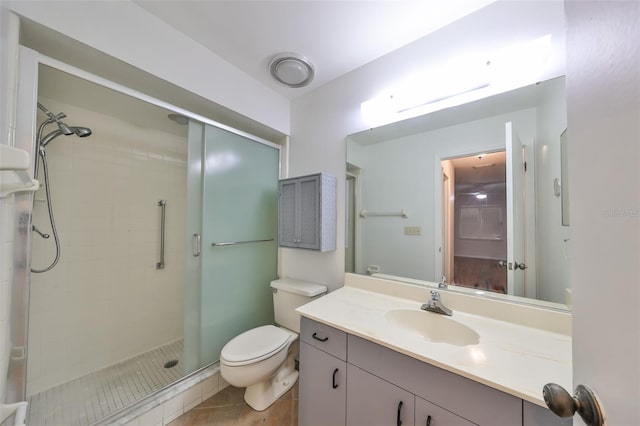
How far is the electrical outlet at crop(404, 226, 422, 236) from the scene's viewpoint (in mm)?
1346

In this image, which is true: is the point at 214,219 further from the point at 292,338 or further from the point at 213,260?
the point at 292,338

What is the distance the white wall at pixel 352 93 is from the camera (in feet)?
3.42

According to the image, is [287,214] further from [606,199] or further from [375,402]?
[606,199]

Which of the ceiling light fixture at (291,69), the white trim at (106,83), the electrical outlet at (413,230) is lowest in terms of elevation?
the electrical outlet at (413,230)

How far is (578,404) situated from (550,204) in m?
0.93

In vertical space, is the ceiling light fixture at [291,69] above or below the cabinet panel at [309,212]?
above

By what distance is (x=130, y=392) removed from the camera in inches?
58.6

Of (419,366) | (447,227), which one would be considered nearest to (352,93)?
(447,227)

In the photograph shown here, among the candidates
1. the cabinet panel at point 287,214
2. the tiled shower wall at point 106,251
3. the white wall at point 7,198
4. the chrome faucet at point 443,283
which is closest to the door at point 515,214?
the chrome faucet at point 443,283

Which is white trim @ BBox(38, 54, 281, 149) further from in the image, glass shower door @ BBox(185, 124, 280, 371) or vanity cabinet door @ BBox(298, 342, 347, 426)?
vanity cabinet door @ BBox(298, 342, 347, 426)

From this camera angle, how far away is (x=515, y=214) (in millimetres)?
1043

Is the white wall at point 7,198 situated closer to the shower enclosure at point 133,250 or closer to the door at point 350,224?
the shower enclosure at point 133,250

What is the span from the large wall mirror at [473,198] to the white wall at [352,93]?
0.16 meters

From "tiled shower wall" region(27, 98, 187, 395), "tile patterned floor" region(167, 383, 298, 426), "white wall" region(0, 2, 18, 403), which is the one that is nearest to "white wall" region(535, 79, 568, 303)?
"tile patterned floor" region(167, 383, 298, 426)
